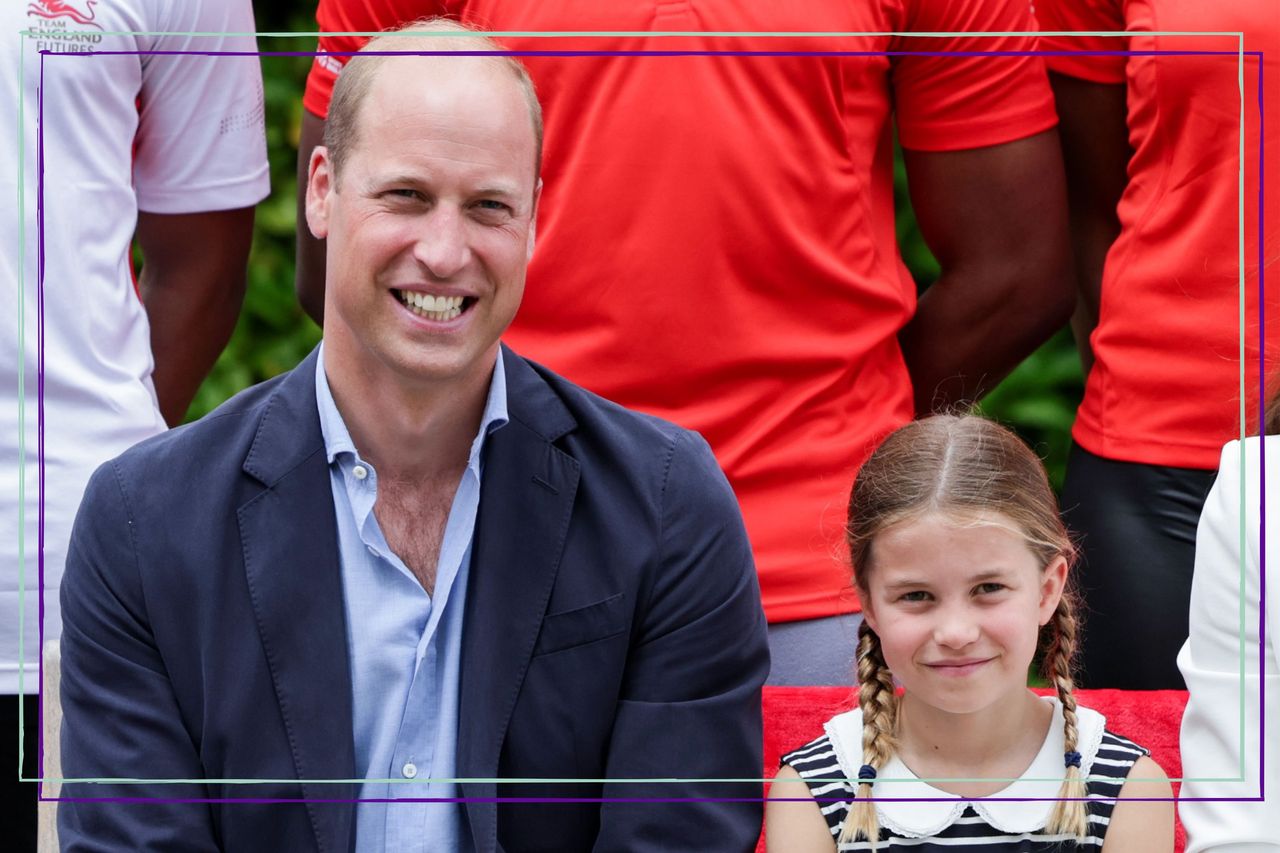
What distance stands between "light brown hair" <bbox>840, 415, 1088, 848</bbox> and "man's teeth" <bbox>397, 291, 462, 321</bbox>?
1.89ft

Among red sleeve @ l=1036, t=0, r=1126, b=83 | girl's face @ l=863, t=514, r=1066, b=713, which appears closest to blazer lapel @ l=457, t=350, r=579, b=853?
girl's face @ l=863, t=514, r=1066, b=713

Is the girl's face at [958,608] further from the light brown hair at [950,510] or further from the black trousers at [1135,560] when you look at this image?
the black trousers at [1135,560]

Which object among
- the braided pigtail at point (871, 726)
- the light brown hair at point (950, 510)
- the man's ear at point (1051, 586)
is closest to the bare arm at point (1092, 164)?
the light brown hair at point (950, 510)

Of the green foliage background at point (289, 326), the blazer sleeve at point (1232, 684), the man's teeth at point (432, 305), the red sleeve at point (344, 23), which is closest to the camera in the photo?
the blazer sleeve at point (1232, 684)

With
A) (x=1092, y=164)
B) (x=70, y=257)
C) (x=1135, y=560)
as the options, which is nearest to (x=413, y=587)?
(x=70, y=257)

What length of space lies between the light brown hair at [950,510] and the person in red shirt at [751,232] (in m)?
0.18

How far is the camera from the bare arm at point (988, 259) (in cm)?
292

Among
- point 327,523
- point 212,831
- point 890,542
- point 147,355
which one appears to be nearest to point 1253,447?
point 890,542

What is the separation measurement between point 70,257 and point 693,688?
1.04m

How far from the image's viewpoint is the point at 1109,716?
2.70 metres

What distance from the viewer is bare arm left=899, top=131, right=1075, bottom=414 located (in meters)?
2.92

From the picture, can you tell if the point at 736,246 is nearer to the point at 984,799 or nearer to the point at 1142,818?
the point at 984,799

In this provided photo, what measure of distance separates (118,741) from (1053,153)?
5.12 ft

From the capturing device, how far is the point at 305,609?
2408 mm
